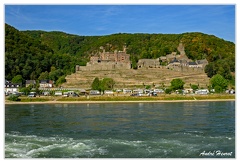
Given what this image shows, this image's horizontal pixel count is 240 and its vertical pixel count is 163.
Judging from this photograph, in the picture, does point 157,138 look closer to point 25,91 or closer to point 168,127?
point 168,127

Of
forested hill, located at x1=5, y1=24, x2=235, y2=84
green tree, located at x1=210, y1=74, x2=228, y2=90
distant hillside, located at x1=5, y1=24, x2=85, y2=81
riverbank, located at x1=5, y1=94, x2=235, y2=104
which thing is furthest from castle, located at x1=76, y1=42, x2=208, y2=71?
riverbank, located at x1=5, y1=94, x2=235, y2=104

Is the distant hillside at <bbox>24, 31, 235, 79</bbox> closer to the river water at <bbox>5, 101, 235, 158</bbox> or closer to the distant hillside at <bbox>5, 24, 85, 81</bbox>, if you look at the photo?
the distant hillside at <bbox>5, 24, 85, 81</bbox>

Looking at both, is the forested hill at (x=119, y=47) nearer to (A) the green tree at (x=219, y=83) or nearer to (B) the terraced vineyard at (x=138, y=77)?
(B) the terraced vineyard at (x=138, y=77)

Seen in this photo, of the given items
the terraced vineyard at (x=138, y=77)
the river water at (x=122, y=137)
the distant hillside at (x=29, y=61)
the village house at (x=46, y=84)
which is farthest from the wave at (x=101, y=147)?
the distant hillside at (x=29, y=61)

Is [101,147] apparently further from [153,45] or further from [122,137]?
[153,45]

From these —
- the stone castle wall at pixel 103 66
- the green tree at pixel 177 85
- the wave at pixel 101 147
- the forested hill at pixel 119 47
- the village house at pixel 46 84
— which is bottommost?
the wave at pixel 101 147

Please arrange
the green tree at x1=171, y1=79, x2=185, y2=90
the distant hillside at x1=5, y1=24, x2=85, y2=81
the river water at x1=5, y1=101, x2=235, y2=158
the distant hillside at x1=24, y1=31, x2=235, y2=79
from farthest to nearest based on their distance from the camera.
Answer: the distant hillside at x1=24, y1=31, x2=235, y2=79 < the distant hillside at x1=5, y1=24, x2=85, y2=81 < the green tree at x1=171, y1=79, x2=185, y2=90 < the river water at x1=5, y1=101, x2=235, y2=158

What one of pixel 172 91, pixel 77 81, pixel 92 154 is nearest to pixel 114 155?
pixel 92 154
